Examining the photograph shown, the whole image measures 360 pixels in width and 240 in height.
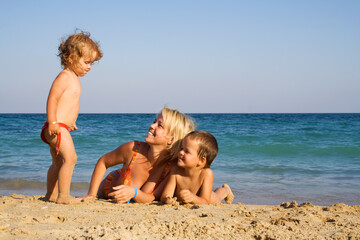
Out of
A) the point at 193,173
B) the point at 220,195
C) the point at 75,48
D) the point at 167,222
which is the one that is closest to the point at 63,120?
the point at 75,48

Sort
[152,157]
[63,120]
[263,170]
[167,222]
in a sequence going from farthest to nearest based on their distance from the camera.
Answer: [263,170]
[152,157]
[63,120]
[167,222]

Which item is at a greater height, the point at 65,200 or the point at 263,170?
the point at 65,200

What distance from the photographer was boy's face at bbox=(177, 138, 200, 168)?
3238mm

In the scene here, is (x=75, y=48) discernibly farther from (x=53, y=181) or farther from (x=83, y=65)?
(x=53, y=181)

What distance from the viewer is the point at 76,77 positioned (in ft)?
11.0

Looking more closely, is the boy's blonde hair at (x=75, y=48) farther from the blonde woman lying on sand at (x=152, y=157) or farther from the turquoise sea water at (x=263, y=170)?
the turquoise sea water at (x=263, y=170)

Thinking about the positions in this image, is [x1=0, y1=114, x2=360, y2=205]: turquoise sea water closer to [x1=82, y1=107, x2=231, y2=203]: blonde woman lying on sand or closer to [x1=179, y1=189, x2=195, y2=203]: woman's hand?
[x1=82, y1=107, x2=231, y2=203]: blonde woman lying on sand

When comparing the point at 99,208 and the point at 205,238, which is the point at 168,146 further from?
the point at 205,238

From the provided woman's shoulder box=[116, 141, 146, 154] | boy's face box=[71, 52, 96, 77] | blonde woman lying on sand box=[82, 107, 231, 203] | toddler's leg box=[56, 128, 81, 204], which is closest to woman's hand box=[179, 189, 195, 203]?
blonde woman lying on sand box=[82, 107, 231, 203]

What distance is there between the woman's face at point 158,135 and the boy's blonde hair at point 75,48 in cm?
82

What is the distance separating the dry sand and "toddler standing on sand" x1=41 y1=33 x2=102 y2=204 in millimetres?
210

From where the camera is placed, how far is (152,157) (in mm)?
3482

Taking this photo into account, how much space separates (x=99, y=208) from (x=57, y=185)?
2.09 ft

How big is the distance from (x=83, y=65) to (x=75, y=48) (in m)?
0.16
